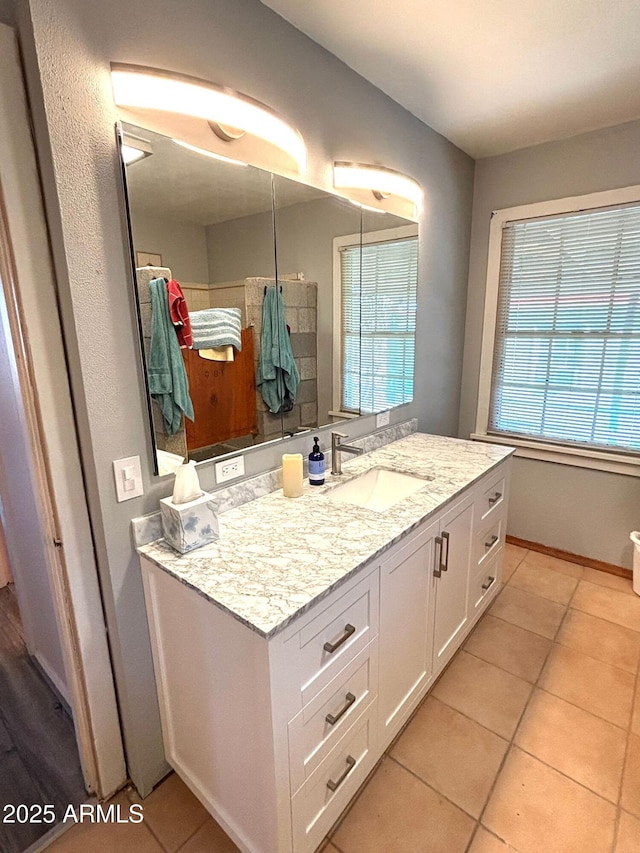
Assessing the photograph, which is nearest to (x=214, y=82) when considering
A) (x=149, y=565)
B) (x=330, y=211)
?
(x=330, y=211)

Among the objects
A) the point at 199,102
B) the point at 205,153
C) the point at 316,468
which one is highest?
the point at 199,102

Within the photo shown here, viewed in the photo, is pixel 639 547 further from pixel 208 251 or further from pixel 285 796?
pixel 208 251

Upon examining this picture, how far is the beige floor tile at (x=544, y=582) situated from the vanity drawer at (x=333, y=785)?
1529 mm

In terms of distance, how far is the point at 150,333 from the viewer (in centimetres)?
126

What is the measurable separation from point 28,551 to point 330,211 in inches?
73.7

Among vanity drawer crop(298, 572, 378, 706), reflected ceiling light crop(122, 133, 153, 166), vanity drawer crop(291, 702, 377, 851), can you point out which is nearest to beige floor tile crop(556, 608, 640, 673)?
vanity drawer crop(291, 702, 377, 851)

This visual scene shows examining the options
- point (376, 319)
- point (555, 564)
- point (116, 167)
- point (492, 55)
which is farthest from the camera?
point (555, 564)

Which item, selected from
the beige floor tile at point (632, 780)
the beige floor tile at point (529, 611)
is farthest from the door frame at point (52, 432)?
the beige floor tile at point (529, 611)

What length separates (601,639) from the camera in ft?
6.93

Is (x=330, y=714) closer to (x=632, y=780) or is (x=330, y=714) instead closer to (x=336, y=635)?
(x=336, y=635)

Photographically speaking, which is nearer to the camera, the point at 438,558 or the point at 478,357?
the point at 438,558

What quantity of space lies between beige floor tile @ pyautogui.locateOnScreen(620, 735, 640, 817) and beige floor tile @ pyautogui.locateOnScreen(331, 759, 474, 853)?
52 centimetres

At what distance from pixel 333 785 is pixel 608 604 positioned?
6.35 ft

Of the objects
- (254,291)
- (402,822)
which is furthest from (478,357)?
(402,822)
